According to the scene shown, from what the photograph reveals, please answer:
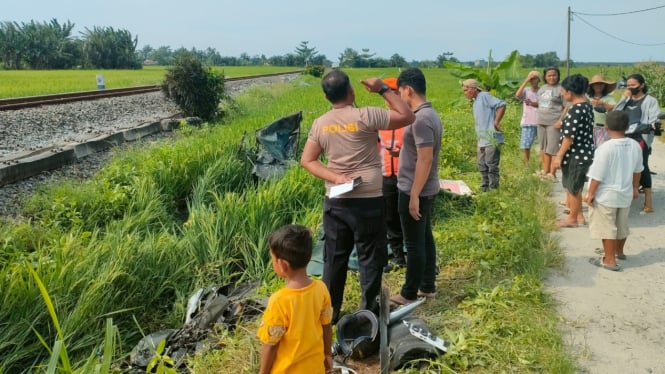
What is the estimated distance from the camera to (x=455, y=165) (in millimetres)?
8062

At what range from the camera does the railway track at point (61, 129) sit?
6.99 meters

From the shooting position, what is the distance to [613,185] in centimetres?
430

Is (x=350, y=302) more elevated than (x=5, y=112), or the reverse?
(x=5, y=112)

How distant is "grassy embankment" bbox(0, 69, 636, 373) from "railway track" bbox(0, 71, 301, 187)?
3.04ft

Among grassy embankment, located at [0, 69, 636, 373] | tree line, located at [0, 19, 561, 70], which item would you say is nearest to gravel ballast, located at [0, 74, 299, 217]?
grassy embankment, located at [0, 69, 636, 373]

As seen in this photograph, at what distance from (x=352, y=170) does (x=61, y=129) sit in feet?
30.0

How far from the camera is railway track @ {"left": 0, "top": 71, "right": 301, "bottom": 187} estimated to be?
6992 mm

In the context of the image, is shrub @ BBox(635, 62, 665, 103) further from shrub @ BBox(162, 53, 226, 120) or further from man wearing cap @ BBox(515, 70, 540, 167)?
shrub @ BBox(162, 53, 226, 120)

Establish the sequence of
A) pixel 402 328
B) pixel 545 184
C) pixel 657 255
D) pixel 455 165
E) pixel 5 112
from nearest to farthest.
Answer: pixel 402 328, pixel 657 255, pixel 545 184, pixel 455 165, pixel 5 112

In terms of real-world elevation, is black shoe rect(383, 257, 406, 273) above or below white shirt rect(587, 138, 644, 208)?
below

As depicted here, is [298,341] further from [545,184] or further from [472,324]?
[545,184]

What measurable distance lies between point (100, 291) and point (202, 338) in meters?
0.99

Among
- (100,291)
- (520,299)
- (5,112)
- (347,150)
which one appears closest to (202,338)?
(100,291)

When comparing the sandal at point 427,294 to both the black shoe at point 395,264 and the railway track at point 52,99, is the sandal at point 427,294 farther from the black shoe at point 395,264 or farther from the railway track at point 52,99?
the railway track at point 52,99
